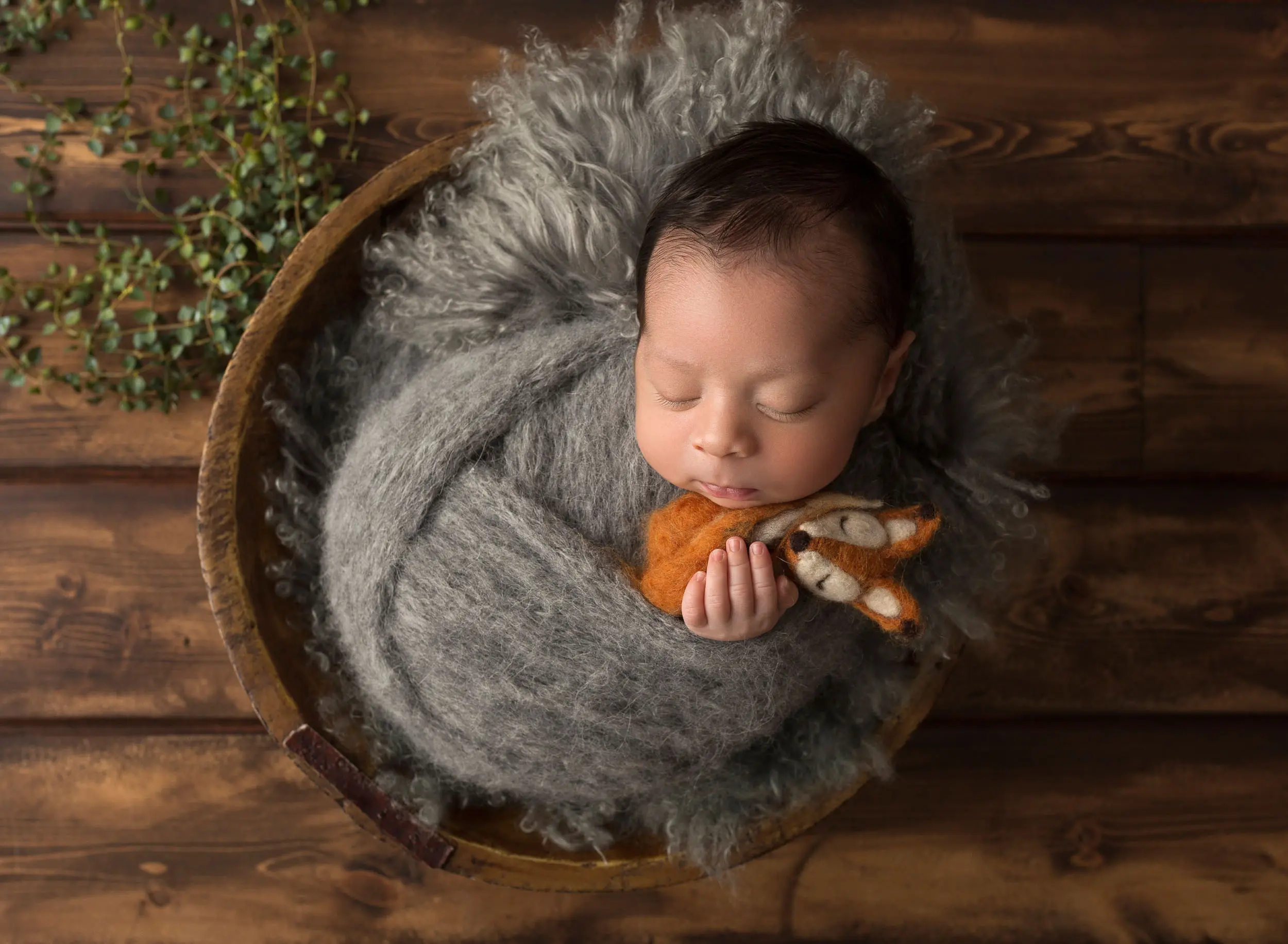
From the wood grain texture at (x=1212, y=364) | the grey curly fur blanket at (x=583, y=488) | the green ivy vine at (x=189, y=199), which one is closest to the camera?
the grey curly fur blanket at (x=583, y=488)

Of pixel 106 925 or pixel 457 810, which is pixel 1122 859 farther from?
pixel 106 925

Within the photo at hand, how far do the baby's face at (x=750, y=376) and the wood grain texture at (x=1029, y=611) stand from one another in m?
0.50

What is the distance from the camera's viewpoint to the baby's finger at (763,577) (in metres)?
0.58

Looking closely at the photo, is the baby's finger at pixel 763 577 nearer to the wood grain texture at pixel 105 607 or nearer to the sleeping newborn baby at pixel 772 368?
the sleeping newborn baby at pixel 772 368

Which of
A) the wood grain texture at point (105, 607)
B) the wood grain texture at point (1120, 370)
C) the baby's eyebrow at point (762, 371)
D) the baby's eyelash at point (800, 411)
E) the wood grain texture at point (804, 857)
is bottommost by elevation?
the wood grain texture at point (804, 857)

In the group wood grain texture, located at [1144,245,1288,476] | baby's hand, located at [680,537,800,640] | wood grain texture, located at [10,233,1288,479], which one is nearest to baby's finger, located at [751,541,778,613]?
baby's hand, located at [680,537,800,640]

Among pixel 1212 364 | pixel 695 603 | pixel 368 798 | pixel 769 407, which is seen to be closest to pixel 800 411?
pixel 769 407

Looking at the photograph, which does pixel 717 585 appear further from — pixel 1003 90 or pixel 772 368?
pixel 1003 90

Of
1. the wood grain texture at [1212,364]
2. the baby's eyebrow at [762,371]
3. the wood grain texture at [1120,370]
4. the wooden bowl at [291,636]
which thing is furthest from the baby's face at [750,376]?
the wood grain texture at [1212,364]

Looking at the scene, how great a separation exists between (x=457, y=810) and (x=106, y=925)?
46 cm

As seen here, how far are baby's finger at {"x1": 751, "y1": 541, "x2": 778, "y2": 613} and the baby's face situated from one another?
0.03 m

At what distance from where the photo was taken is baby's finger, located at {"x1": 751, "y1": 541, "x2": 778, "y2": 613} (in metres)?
0.58

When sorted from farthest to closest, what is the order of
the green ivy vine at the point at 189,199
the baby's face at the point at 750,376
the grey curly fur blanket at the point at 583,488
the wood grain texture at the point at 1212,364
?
the wood grain texture at the point at 1212,364 → the green ivy vine at the point at 189,199 → the grey curly fur blanket at the point at 583,488 → the baby's face at the point at 750,376

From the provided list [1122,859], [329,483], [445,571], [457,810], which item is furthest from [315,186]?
[1122,859]
